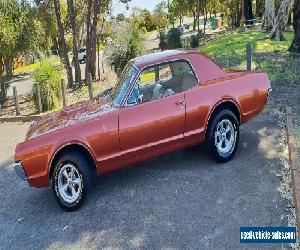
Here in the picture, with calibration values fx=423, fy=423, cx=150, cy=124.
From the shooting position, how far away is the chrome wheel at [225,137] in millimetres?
6656

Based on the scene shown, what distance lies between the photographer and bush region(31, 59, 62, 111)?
42.6ft

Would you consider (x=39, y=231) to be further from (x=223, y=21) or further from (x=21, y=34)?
(x=223, y=21)

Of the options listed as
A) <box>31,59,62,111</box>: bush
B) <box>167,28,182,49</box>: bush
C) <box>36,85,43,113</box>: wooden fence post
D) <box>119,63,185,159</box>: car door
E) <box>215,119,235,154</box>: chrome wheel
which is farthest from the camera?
<box>167,28,182,49</box>: bush

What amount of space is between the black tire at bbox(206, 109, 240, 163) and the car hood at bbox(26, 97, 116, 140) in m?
1.58

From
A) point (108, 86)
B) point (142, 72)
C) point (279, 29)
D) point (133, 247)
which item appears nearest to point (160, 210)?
point (133, 247)

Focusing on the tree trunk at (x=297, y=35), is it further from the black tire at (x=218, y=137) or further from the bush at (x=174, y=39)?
the bush at (x=174, y=39)

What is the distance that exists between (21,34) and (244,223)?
14680mm

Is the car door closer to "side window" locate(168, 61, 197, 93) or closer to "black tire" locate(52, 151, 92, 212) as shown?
"side window" locate(168, 61, 197, 93)

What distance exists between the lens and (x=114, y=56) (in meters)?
16.8

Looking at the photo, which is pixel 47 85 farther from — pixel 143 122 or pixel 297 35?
pixel 297 35

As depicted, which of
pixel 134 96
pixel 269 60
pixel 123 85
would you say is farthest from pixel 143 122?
pixel 269 60

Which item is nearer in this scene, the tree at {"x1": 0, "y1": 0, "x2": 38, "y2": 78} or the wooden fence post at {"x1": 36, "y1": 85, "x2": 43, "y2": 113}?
the wooden fence post at {"x1": 36, "y1": 85, "x2": 43, "y2": 113}

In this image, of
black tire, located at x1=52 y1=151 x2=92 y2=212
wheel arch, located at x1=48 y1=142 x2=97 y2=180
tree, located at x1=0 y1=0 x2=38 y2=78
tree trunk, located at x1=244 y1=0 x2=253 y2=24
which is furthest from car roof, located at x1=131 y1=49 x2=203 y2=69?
tree trunk, located at x1=244 y1=0 x2=253 y2=24

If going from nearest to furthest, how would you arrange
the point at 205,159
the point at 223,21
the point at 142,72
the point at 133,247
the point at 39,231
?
the point at 133,247, the point at 39,231, the point at 142,72, the point at 205,159, the point at 223,21
